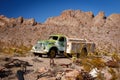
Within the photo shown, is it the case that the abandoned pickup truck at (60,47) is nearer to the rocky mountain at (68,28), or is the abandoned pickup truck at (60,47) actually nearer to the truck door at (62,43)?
the truck door at (62,43)

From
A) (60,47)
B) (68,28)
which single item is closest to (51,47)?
(60,47)

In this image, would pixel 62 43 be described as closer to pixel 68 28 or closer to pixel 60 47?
pixel 60 47

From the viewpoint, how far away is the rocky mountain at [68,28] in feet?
229

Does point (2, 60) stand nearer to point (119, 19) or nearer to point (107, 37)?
point (107, 37)

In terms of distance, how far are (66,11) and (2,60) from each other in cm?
8438

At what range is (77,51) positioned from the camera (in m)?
17.8

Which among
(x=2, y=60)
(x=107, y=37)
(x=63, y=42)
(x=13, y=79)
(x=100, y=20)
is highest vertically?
(x=100, y=20)

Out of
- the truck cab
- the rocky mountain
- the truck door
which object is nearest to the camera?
the truck cab

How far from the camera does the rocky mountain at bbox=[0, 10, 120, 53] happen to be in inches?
2749

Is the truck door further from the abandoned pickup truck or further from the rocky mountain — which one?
the rocky mountain

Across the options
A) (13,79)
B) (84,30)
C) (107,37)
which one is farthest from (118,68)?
(84,30)

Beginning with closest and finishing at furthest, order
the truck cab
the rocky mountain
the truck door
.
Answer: the truck cab → the truck door → the rocky mountain

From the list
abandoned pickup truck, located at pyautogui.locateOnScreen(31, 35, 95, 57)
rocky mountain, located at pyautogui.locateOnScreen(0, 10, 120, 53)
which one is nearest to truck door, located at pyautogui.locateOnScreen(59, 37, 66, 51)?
abandoned pickup truck, located at pyautogui.locateOnScreen(31, 35, 95, 57)

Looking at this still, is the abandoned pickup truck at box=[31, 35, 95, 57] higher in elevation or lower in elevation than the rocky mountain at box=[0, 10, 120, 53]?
lower
